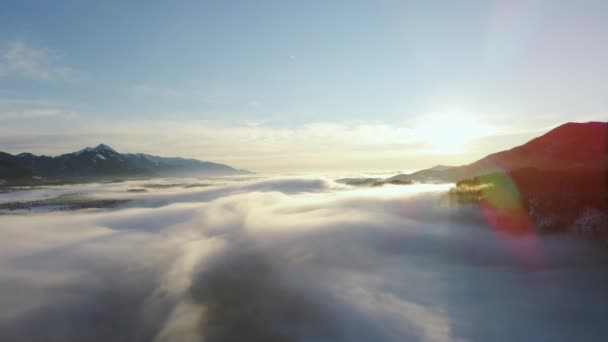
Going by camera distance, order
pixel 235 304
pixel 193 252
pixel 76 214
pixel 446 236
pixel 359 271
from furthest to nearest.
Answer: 1. pixel 76 214
2. pixel 193 252
3. pixel 446 236
4. pixel 359 271
5. pixel 235 304

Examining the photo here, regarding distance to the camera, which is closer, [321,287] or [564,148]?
[321,287]

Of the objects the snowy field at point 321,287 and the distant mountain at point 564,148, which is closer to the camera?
the snowy field at point 321,287

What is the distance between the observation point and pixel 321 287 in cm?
2188

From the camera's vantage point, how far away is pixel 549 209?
28.3m

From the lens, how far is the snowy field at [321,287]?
53.2ft

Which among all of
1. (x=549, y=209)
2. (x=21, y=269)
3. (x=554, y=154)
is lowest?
(x=21, y=269)

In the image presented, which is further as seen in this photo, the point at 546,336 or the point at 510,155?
the point at 510,155

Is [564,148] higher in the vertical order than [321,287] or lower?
higher

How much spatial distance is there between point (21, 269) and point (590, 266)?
47.6 metres

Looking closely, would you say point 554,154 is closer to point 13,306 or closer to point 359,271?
point 359,271

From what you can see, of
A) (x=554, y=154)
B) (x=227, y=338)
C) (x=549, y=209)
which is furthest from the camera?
(x=554, y=154)

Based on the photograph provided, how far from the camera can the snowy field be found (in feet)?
53.2

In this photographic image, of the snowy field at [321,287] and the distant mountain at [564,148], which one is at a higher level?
the distant mountain at [564,148]

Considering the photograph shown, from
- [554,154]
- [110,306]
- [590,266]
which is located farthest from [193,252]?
[554,154]
